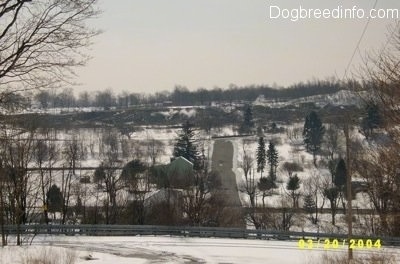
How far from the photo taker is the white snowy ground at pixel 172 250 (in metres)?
22.8

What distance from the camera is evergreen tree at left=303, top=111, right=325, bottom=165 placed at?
438 ft

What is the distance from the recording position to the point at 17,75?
372 inches

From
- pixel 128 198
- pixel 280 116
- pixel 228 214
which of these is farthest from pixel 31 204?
pixel 280 116

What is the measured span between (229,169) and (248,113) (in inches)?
2189

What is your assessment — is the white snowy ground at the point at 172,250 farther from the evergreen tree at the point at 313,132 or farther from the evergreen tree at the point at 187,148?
the evergreen tree at the point at 313,132

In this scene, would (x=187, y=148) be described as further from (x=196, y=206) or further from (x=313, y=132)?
(x=196, y=206)

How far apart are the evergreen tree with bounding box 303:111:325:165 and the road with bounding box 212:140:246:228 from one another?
67.5 ft

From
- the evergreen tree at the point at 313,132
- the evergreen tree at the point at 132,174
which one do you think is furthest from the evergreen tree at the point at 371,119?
the evergreen tree at the point at 313,132

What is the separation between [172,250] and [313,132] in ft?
363

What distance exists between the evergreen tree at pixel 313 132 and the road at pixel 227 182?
67.5 feet

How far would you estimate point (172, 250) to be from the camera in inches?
1070
